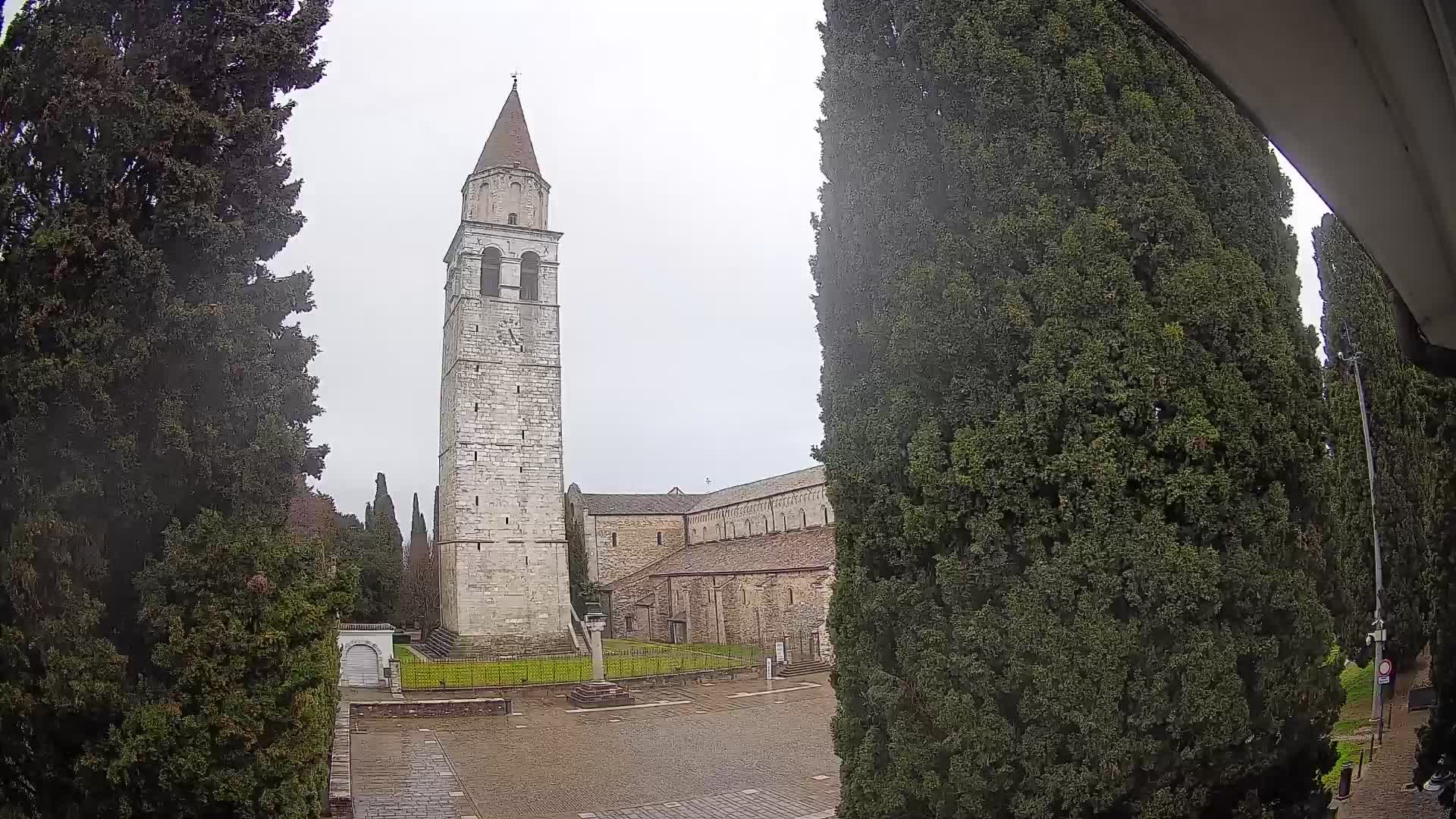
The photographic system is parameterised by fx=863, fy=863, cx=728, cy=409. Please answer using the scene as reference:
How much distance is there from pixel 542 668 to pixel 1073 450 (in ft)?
81.8

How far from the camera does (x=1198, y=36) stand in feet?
5.80

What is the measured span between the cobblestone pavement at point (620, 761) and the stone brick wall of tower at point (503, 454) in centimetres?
928

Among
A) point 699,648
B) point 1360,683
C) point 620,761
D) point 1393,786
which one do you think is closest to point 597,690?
point 620,761

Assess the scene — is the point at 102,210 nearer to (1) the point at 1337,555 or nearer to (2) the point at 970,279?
(2) the point at 970,279

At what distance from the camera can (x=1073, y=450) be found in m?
4.83

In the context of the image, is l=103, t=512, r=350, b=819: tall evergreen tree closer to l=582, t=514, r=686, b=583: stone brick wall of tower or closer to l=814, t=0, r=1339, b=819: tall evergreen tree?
l=814, t=0, r=1339, b=819: tall evergreen tree

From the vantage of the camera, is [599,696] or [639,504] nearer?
[599,696]

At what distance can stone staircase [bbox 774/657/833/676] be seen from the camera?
27766 mm

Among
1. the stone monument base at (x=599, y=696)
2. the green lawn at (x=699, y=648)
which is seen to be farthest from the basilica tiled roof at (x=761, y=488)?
the stone monument base at (x=599, y=696)

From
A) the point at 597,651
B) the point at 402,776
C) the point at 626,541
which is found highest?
the point at 626,541

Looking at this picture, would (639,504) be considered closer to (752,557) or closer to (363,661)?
(752,557)

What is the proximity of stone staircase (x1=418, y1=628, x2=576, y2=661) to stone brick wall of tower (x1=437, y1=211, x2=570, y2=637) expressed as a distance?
235 millimetres

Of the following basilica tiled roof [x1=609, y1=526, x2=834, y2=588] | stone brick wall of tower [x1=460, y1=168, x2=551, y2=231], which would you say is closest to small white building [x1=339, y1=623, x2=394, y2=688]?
basilica tiled roof [x1=609, y1=526, x2=834, y2=588]

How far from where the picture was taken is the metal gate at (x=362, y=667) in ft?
79.2
